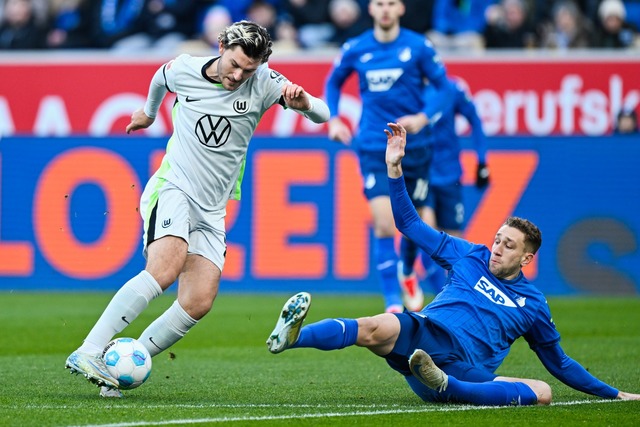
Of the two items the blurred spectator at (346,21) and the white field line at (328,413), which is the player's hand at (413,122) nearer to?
the white field line at (328,413)

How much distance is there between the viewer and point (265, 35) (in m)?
7.10

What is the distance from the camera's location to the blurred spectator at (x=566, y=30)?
1727 cm

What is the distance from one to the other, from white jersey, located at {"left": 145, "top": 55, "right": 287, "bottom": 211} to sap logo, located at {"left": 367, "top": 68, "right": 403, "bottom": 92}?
3.84m

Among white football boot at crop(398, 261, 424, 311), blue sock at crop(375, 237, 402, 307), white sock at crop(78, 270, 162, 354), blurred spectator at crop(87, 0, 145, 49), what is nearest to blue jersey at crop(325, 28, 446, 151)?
blue sock at crop(375, 237, 402, 307)

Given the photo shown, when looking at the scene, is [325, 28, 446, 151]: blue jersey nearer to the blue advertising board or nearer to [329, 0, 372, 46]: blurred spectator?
the blue advertising board

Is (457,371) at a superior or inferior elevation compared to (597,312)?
superior

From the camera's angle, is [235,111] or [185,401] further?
[235,111]

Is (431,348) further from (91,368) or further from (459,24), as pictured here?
(459,24)

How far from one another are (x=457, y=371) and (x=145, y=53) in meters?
10.7

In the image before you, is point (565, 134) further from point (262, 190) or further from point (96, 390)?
point (96, 390)

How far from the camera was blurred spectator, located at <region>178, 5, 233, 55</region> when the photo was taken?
1678 cm

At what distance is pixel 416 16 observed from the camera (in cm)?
1723

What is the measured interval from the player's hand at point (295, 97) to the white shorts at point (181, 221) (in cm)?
85

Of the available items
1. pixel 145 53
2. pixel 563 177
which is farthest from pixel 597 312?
pixel 145 53
